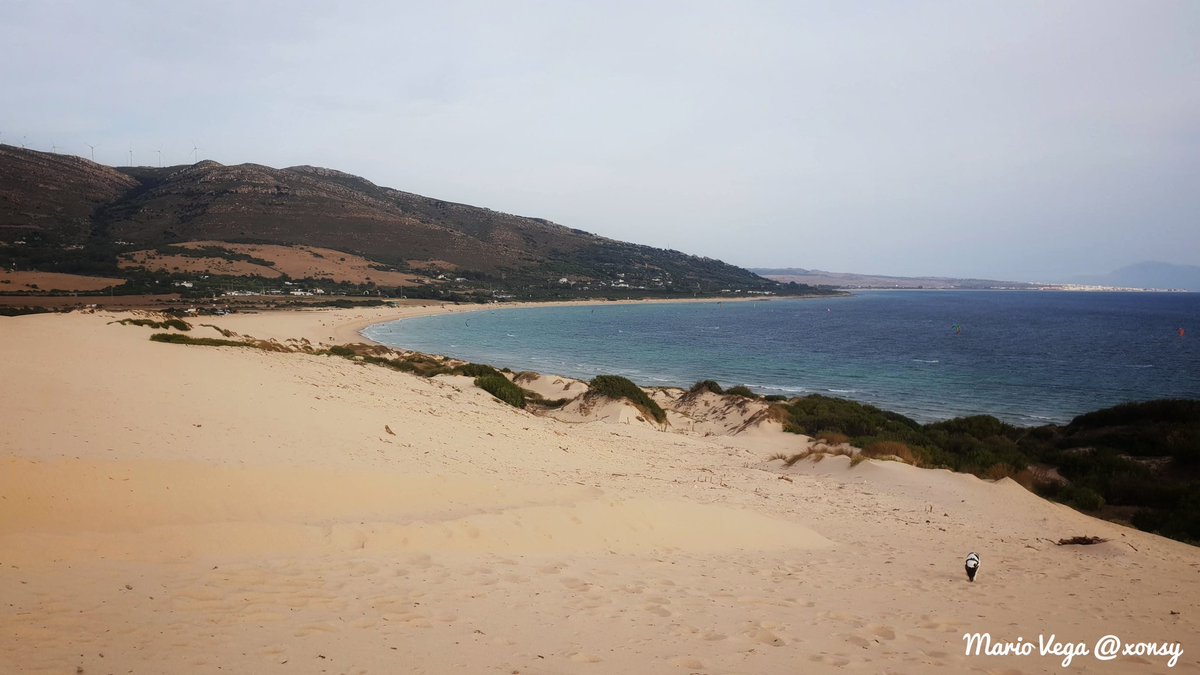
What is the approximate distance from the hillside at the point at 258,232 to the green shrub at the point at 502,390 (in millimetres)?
68884

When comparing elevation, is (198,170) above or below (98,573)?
above

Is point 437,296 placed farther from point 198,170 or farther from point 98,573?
point 98,573

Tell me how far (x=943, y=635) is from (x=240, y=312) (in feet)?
225

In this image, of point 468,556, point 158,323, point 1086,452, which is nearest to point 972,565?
point 468,556

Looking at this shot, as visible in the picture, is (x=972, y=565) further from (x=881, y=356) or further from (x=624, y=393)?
(x=881, y=356)

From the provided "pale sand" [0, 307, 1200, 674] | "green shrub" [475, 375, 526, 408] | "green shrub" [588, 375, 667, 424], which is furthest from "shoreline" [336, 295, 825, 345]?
"pale sand" [0, 307, 1200, 674]

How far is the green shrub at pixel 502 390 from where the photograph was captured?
2111 cm

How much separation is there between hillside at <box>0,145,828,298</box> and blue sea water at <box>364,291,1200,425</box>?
36.9 meters

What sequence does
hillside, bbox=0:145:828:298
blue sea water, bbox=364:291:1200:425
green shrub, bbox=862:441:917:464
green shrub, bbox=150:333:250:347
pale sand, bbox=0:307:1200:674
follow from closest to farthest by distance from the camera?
pale sand, bbox=0:307:1200:674 → green shrub, bbox=862:441:917:464 → green shrub, bbox=150:333:250:347 → blue sea water, bbox=364:291:1200:425 → hillside, bbox=0:145:828:298

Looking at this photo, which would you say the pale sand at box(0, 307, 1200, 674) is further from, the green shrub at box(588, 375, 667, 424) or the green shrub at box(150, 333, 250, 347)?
the green shrub at box(588, 375, 667, 424)

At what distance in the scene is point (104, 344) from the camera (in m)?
16.5

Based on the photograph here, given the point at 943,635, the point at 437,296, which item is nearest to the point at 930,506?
the point at 943,635

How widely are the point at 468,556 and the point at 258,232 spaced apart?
119 metres

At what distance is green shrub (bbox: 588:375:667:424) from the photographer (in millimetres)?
20875
